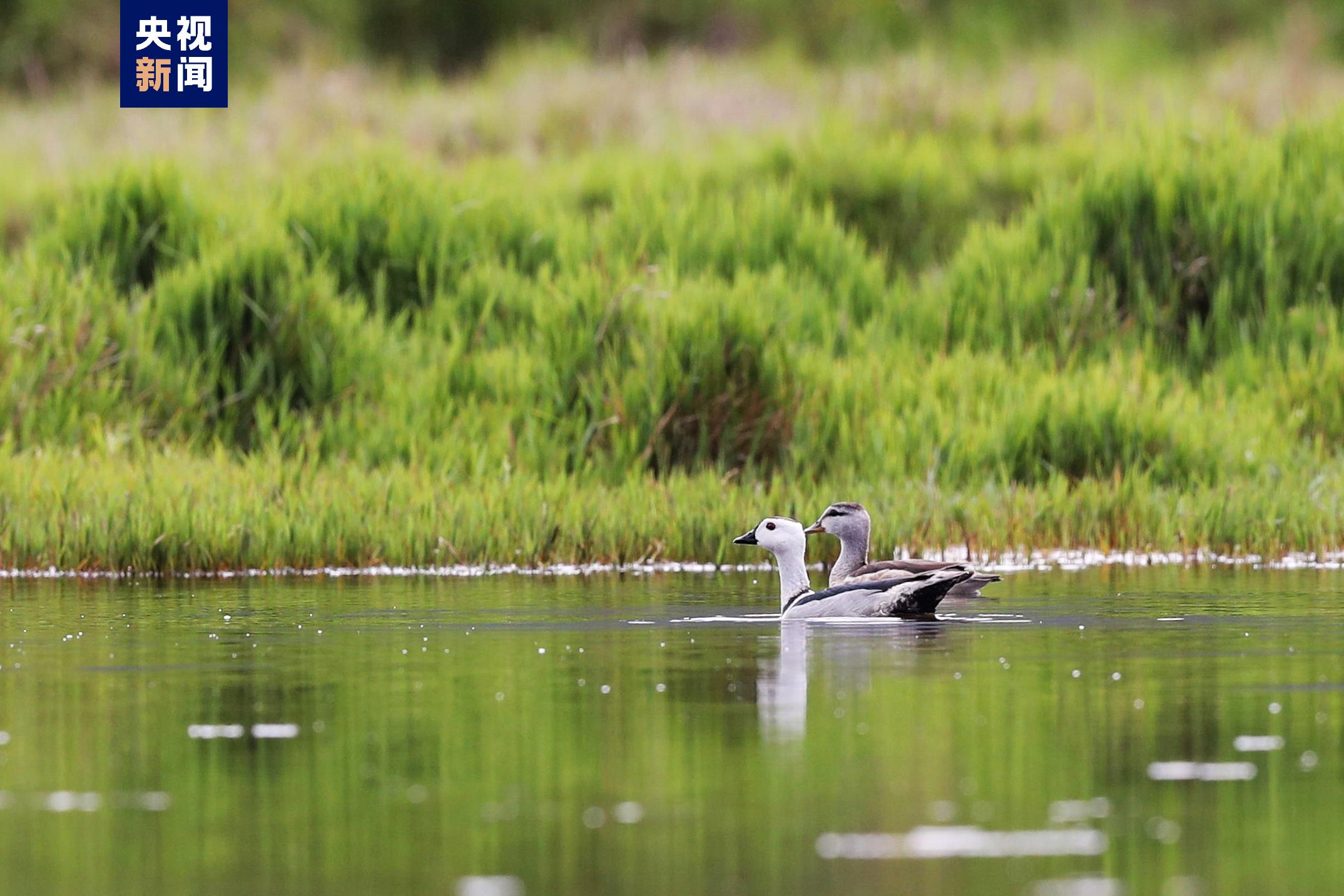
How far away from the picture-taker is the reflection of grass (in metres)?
12.8

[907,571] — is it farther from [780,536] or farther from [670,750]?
[670,750]

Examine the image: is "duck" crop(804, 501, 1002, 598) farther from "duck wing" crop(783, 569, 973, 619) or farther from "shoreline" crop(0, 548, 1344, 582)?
"shoreline" crop(0, 548, 1344, 582)

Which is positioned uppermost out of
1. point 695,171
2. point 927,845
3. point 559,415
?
point 695,171

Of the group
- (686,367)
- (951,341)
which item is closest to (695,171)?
(951,341)

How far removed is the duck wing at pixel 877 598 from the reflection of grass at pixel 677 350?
2897 millimetres

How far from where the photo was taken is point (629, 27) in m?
34.8

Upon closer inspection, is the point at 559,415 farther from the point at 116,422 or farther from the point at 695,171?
the point at 695,171

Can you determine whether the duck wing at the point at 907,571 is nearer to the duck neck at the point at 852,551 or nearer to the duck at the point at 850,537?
the duck at the point at 850,537

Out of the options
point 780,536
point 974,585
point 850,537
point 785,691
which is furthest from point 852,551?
point 785,691

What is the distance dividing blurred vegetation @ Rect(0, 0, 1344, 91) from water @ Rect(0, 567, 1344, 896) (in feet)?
70.5

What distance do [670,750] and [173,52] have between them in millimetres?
16398

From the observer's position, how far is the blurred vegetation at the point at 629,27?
31266 mm

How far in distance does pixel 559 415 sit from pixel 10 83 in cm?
2111

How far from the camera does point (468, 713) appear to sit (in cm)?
667
